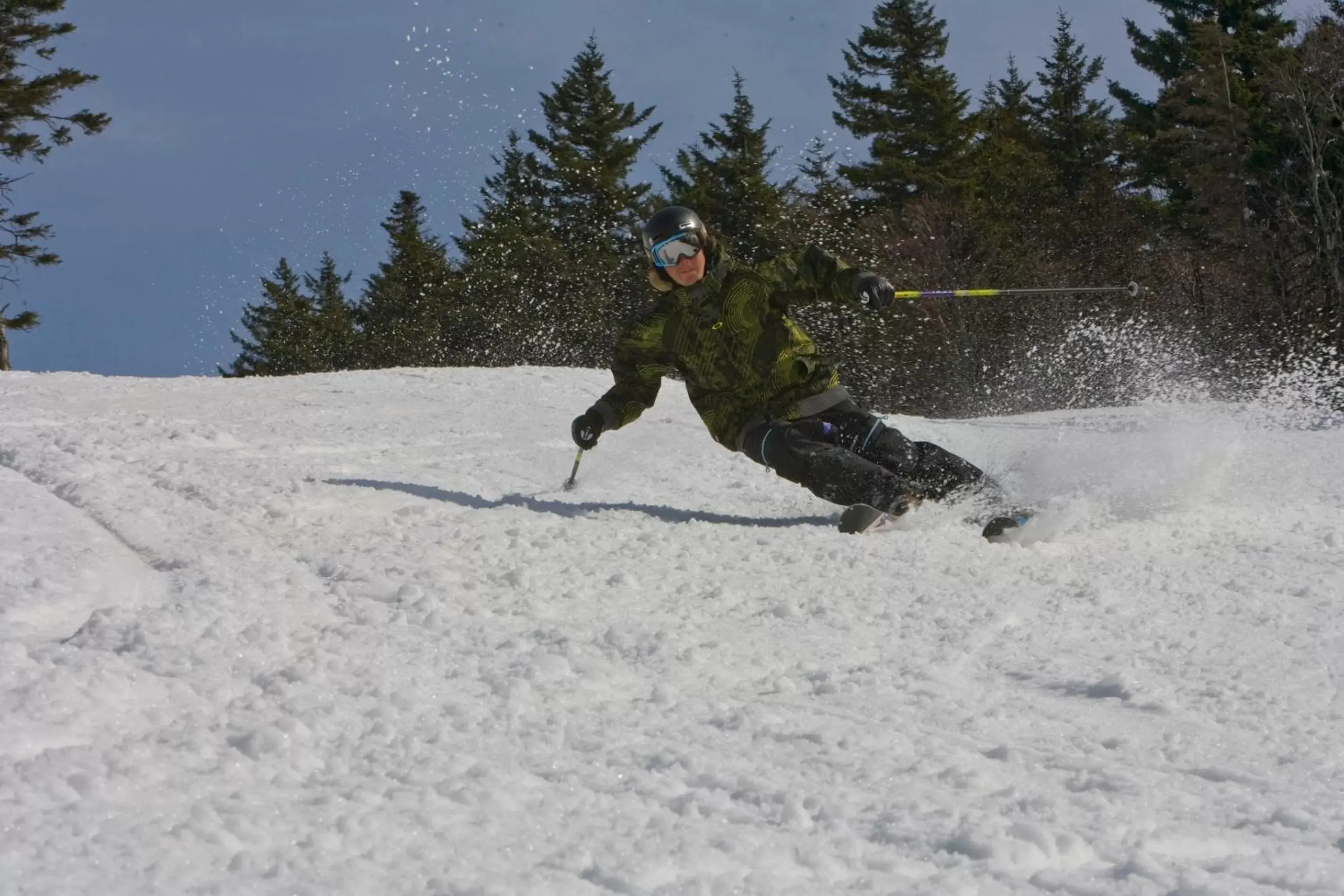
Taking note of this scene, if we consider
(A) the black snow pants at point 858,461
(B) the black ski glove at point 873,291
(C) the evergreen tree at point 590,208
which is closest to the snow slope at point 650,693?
(A) the black snow pants at point 858,461

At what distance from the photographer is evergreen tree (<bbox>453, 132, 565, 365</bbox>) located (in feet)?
109

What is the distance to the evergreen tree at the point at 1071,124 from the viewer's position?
37719 mm

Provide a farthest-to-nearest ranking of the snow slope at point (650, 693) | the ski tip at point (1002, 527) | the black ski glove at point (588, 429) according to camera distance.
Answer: the black ski glove at point (588, 429) → the ski tip at point (1002, 527) → the snow slope at point (650, 693)

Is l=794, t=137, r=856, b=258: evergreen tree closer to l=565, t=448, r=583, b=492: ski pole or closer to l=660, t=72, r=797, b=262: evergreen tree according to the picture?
l=660, t=72, r=797, b=262: evergreen tree

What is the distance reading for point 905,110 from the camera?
3406cm

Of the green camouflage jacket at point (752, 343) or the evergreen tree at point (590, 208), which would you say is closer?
the green camouflage jacket at point (752, 343)

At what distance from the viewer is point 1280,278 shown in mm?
21188

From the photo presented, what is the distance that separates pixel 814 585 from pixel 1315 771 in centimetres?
168

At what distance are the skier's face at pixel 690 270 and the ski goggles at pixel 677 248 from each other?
0.01 metres

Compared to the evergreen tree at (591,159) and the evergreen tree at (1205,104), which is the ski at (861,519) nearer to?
the evergreen tree at (1205,104)

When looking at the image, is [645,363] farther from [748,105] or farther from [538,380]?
[748,105]

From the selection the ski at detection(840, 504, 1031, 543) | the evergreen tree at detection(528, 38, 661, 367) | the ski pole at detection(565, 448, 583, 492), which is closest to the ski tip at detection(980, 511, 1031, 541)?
the ski at detection(840, 504, 1031, 543)

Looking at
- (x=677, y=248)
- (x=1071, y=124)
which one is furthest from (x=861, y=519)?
(x=1071, y=124)

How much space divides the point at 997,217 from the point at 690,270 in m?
30.1
